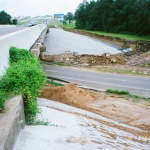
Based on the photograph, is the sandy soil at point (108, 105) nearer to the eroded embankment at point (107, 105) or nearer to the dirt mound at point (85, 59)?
the eroded embankment at point (107, 105)

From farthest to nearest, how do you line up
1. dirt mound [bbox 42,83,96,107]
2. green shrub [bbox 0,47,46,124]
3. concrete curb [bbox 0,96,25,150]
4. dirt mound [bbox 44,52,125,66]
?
dirt mound [bbox 44,52,125,66] < dirt mound [bbox 42,83,96,107] < green shrub [bbox 0,47,46,124] < concrete curb [bbox 0,96,25,150]

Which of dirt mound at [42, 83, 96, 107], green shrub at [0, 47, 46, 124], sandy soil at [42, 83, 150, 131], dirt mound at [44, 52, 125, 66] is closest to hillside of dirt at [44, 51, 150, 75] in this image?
dirt mound at [44, 52, 125, 66]

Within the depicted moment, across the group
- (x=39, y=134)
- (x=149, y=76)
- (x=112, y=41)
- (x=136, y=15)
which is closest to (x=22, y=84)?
(x=39, y=134)

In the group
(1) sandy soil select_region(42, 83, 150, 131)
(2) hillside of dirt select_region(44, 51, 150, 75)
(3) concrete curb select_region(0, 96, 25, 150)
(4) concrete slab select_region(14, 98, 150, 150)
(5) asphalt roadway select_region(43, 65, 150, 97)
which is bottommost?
(2) hillside of dirt select_region(44, 51, 150, 75)

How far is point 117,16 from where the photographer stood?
98.8 metres

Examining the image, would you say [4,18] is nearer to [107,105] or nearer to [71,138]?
[107,105]

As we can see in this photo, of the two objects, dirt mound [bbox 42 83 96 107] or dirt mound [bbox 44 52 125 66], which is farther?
dirt mound [bbox 44 52 125 66]

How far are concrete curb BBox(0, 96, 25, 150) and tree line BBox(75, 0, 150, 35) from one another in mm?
75024

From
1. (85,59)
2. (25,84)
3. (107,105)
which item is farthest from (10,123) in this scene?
(85,59)

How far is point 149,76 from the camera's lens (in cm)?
2970

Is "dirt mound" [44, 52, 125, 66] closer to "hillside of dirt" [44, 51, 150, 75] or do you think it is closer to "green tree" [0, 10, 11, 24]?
"hillside of dirt" [44, 51, 150, 75]

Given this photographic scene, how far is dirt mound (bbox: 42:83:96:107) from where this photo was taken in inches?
686

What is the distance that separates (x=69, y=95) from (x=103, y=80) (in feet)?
32.2

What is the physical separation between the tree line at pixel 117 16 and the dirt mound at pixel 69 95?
6422cm
